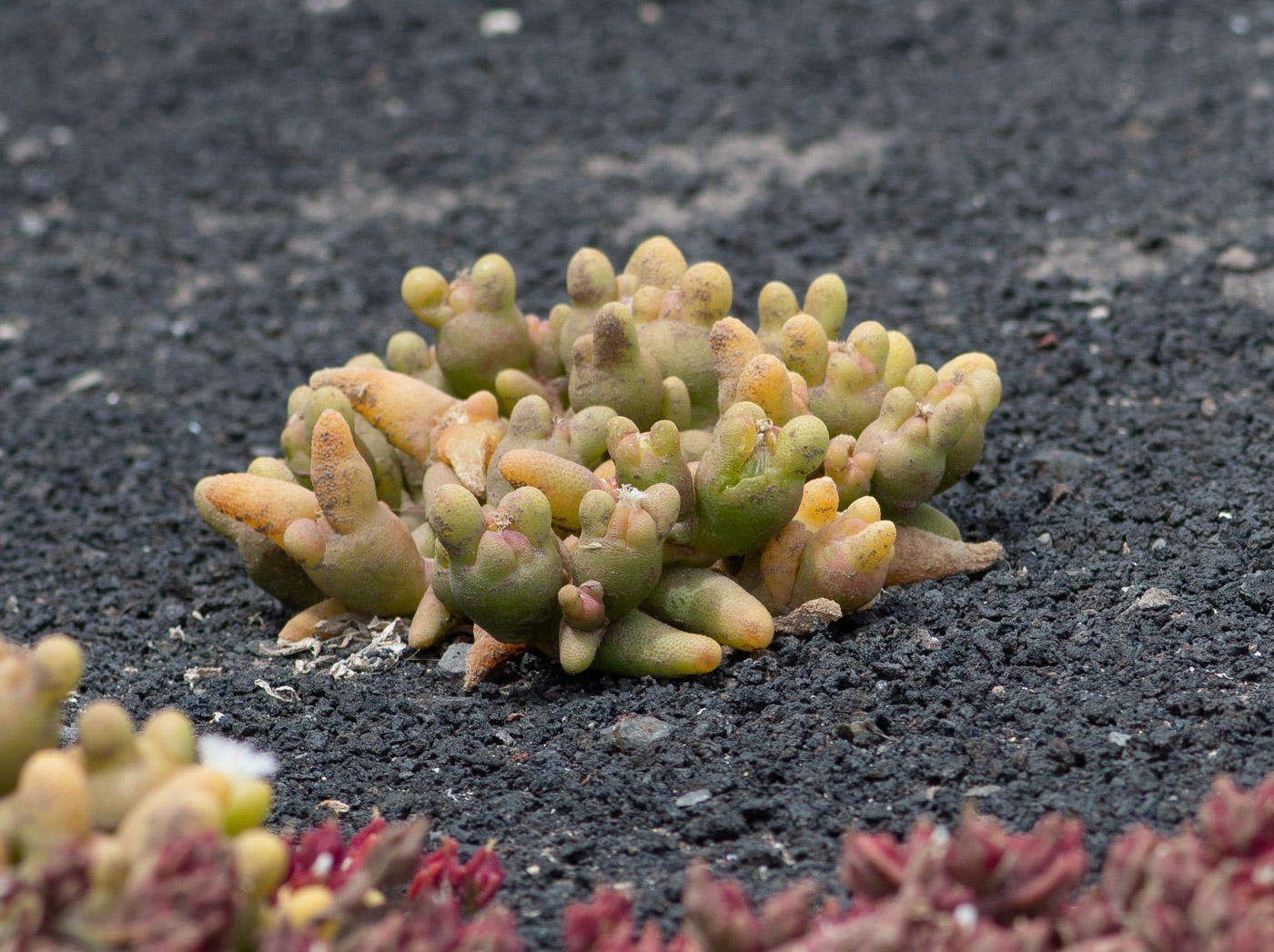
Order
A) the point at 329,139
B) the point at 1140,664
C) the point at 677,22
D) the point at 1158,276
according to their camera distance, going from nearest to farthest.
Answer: the point at 1140,664 → the point at 1158,276 → the point at 329,139 → the point at 677,22

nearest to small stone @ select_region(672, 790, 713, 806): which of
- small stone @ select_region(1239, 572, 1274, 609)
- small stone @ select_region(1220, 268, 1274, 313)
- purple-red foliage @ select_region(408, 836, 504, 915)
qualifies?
purple-red foliage @ select_region(408, 836, 504, 915)

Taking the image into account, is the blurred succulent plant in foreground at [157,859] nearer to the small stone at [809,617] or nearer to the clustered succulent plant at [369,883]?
the clustered succulent plant at [369,883]

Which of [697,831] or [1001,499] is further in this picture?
[1001,499]

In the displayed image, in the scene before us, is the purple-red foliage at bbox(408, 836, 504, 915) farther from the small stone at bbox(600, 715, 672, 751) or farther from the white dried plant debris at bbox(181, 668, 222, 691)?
the white dried plant debris at bbox(181, 668, 222, 691)

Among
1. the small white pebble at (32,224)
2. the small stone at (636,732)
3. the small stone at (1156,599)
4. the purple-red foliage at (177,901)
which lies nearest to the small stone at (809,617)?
the small stone at (636,732)

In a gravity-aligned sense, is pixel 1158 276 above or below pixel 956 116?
below

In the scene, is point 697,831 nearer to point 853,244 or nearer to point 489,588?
point 489,588

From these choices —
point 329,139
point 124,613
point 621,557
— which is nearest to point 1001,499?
point 621,557
